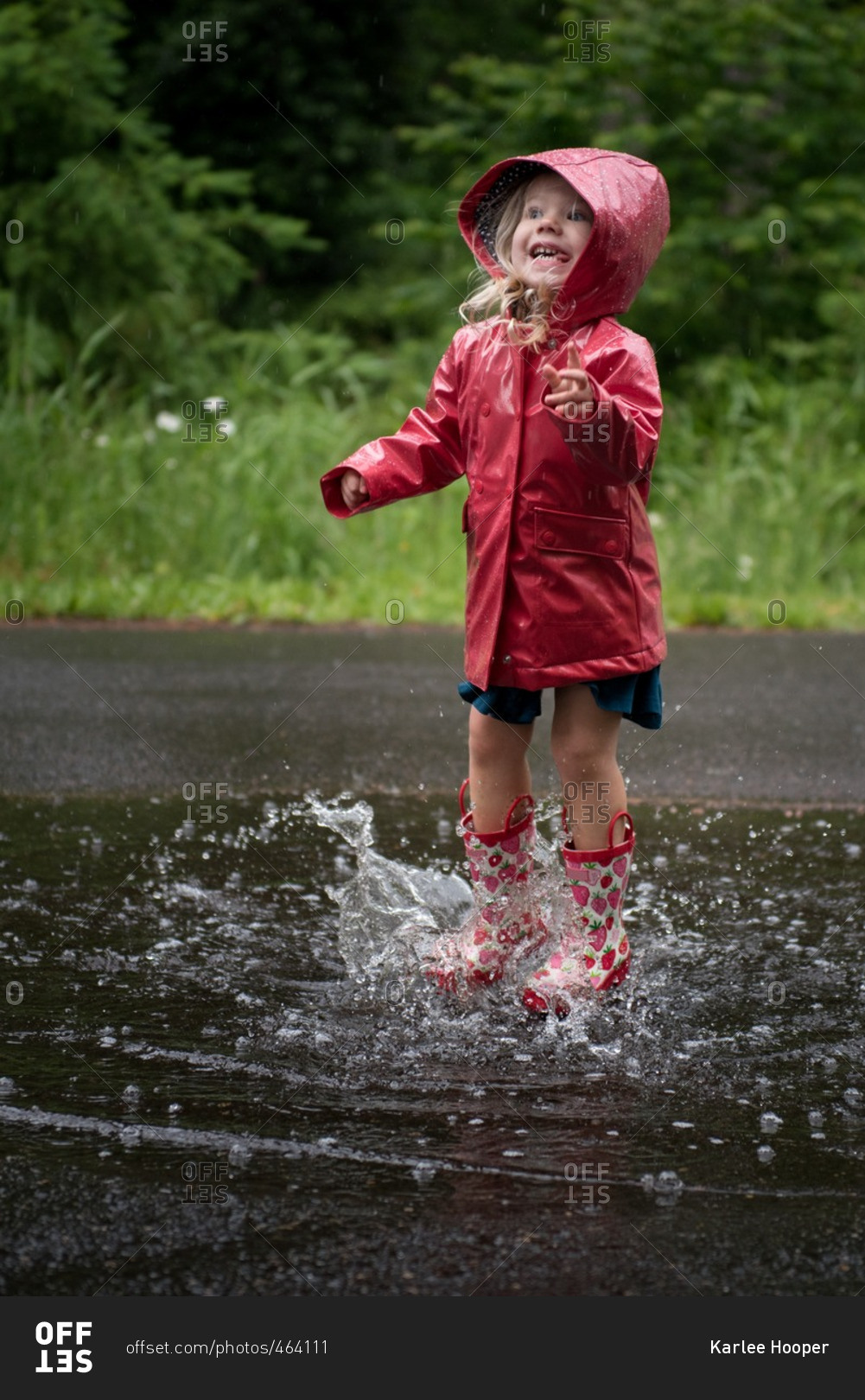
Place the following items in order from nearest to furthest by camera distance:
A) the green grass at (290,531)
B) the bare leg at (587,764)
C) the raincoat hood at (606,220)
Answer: the raincoat hood at (606,220)
the bare leg at (587,764)
the green grass at (290,531)

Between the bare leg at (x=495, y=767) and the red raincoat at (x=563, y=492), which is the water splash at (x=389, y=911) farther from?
the red raincoat at (x=563, y=492)

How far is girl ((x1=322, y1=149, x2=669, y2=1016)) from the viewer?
9.44 ft

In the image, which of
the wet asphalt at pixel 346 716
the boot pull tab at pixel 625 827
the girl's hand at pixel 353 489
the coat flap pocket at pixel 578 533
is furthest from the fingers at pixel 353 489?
the wet asphalt at pixel 346 716

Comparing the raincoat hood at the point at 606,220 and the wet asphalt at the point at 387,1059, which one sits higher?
the raincoat hood at the point at 606,220

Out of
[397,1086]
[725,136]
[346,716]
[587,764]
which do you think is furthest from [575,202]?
[725,136]

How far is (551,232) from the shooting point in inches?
115

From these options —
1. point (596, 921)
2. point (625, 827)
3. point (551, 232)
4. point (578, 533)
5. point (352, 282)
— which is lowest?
point (596, 921)

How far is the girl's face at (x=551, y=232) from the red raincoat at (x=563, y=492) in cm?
6

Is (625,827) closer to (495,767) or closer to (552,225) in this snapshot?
(495,767)

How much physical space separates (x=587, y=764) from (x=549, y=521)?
0.44 metres

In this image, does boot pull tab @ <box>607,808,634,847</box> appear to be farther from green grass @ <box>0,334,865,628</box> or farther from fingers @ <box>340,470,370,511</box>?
green grass @ <box>0,334,865,628</box>

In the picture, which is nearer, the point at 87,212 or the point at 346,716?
the point at 346,716

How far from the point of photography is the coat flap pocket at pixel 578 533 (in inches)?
114

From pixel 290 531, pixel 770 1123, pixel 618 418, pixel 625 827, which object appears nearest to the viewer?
pixel 770 1123
